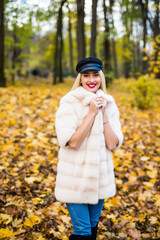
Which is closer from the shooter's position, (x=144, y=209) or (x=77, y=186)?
(x=77, y=186)

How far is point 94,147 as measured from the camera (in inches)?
73.3

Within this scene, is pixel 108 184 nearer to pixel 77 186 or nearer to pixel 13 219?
pixel 77 186

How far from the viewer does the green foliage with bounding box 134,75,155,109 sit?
8415 mm

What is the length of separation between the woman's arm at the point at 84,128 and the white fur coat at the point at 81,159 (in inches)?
1.9

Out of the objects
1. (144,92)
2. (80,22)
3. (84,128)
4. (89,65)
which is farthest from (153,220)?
(144,92)

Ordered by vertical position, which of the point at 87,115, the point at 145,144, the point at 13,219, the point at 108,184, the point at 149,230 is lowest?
the point at 149,230

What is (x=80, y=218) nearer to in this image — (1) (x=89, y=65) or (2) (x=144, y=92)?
(1) (x=89, y=65)

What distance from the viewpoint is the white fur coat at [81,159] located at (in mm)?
1827

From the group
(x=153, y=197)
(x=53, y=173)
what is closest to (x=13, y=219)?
(x=53, y=173)

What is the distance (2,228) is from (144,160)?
351cm

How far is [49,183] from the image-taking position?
3.91 metres

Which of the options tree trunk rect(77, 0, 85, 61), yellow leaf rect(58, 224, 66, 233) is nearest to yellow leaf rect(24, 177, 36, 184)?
yellow leaf rect(58, 224, 66, 233)

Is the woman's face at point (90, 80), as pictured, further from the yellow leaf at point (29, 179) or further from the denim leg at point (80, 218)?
the yellow leaf at point (29, 179)

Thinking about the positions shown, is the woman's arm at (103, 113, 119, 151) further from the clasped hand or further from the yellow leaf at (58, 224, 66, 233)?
the yellow leaf at (58, 224, 66, 233)
